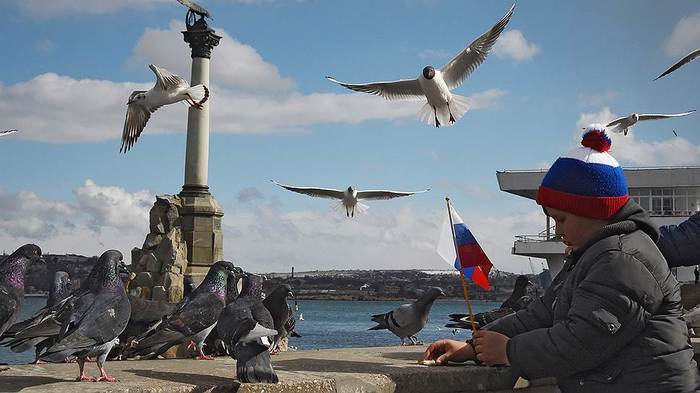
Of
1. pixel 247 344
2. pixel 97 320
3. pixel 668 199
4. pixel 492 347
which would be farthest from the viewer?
pixel 668 199

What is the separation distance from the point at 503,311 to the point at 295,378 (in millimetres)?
5674

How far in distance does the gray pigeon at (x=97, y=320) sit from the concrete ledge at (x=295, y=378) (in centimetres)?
11

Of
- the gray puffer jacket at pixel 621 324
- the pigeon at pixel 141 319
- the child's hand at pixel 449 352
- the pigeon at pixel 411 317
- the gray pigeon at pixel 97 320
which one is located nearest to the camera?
the gray puffer jacket at pixel 621 324

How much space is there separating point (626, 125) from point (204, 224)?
59.8 ft

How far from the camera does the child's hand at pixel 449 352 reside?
175 inches

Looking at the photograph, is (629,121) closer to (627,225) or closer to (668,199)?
(627,225)

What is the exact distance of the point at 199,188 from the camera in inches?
1330

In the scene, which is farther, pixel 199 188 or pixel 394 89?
pixel 199 188

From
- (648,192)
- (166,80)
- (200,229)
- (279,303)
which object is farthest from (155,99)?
(648,192)

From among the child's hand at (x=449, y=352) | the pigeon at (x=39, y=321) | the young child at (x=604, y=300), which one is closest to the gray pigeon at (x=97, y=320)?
the pigeon at (x=39, y=321)

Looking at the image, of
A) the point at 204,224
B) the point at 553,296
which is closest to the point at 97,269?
the point at 553,296

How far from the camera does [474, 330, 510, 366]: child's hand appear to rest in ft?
11.6

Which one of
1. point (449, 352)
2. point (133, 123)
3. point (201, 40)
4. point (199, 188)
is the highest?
point (201, 40)

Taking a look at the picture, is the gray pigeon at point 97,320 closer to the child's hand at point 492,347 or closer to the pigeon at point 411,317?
the child's hand at point 492,347
